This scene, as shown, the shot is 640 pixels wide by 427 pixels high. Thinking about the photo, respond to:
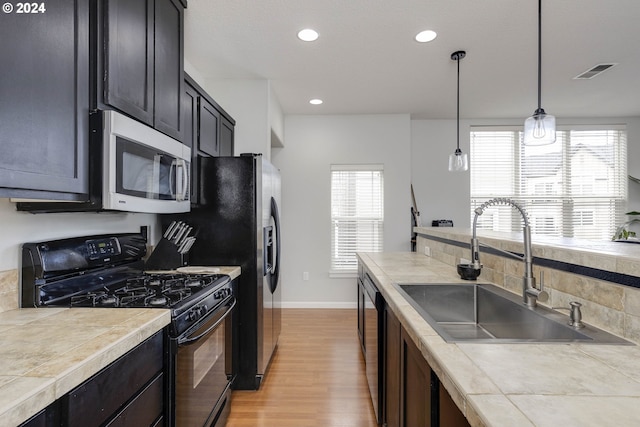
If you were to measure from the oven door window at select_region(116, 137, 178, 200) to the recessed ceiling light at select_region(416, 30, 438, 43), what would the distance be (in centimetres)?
207

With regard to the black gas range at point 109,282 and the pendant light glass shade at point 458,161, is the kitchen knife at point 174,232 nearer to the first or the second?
the black gas range at point 109,282

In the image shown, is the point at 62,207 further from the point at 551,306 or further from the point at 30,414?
the point at 551,306

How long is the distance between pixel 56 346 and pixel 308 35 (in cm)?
249

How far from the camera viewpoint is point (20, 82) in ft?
3.40

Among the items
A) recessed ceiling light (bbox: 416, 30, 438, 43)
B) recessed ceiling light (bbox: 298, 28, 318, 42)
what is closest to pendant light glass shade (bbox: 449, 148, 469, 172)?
recessed ceiling light (bbox: 416, 30, 438, 43)

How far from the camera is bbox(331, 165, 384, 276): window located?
4688 millimetres

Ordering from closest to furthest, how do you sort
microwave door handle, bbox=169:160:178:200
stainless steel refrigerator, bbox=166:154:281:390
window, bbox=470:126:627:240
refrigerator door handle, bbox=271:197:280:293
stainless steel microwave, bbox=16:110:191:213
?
stainless steel microwave, bbox=16:110:191:213, microwave door handle, bbox=169:160:178:200, stainless steel refrigerator, bbox=166:154:281:390, refrigerator door handle, bbox=271:197:280:293, window, bbox=470:126:627:240

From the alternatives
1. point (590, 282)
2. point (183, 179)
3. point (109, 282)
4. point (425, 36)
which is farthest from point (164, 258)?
point (425, 36)

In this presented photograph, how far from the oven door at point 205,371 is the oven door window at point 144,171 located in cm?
70

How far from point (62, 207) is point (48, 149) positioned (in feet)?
1.20

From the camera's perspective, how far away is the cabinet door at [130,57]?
1.39 metres

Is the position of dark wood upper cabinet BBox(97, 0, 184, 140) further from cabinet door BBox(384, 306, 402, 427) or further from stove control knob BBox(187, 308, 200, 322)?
cabinet door BBox(384, 306, 402, 427)

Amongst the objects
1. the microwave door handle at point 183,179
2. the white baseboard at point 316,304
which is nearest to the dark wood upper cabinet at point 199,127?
the microwave door handle at point 183,179

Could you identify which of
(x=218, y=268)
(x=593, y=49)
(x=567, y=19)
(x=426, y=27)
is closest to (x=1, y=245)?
(x=218, y=268)
